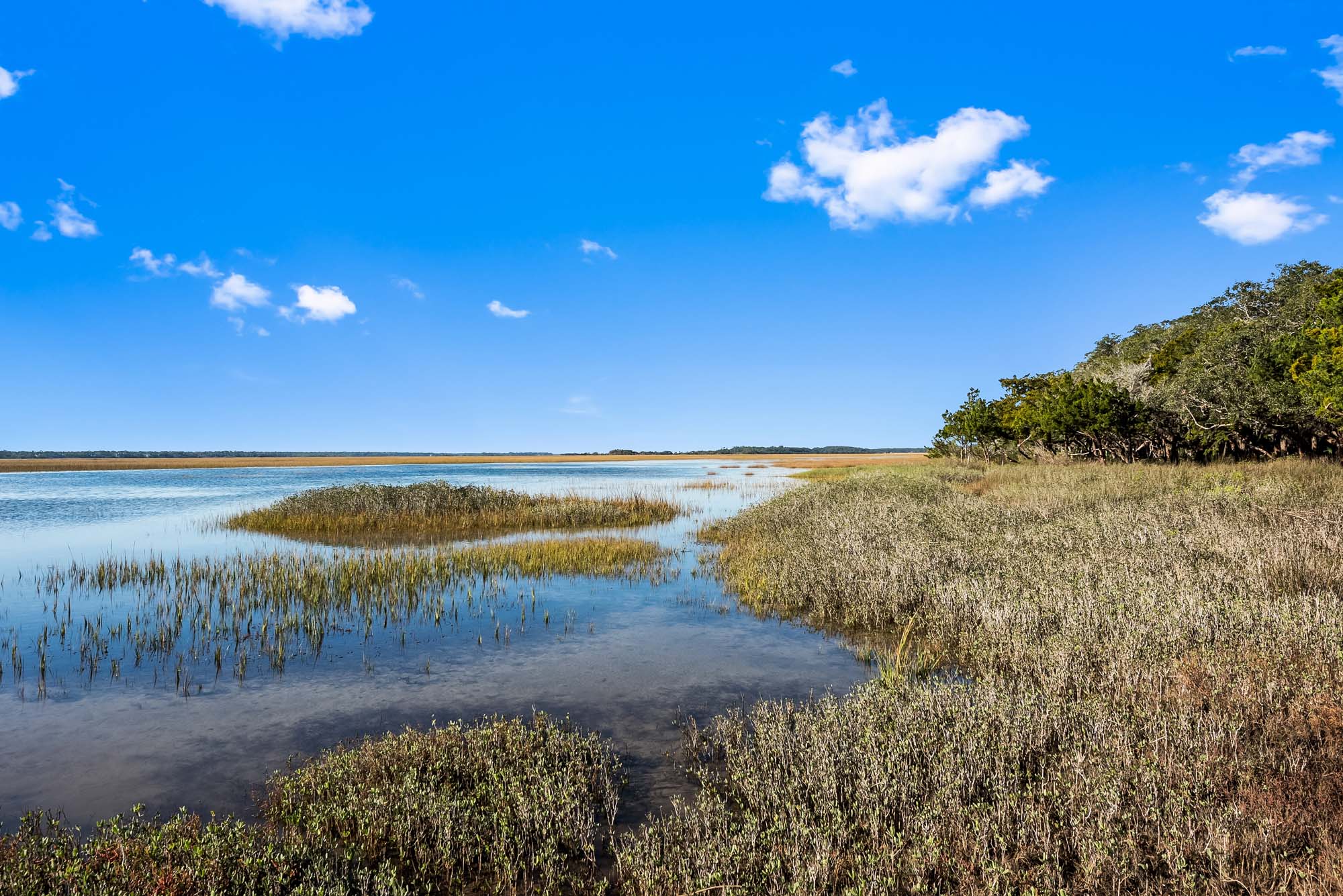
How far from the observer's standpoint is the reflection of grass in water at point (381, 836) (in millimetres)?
4414

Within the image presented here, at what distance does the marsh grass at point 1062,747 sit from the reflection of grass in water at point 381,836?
2.61ft

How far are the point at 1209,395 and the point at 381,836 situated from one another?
42368mm

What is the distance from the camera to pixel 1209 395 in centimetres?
3338

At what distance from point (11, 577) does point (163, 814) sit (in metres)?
17.1

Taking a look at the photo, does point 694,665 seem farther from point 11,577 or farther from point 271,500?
point 271,500

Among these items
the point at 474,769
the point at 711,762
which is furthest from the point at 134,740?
the point at 711,762

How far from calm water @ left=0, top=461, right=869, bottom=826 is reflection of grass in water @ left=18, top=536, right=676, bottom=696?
283 mm

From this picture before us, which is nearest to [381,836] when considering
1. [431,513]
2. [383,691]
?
[383,691]

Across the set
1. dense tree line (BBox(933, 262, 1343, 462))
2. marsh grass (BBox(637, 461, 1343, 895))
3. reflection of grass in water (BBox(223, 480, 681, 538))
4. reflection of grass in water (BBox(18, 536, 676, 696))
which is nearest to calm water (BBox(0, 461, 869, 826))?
reflection of grass in water (BBox(18, 536, 676, 696))

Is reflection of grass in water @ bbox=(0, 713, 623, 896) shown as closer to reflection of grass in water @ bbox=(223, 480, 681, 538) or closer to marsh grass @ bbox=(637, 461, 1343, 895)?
marsh grass @ bbox=(637, 461, 1343, 895)

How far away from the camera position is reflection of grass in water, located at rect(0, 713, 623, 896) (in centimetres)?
441

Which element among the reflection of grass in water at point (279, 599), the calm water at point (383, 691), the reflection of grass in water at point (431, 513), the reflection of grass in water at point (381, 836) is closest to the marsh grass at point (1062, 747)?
the reflection of grass in water at point (381, 836)

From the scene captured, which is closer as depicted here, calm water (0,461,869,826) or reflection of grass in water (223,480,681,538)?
calm water (0,461,869,826)

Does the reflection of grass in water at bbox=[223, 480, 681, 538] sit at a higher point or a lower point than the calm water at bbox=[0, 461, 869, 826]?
higher
